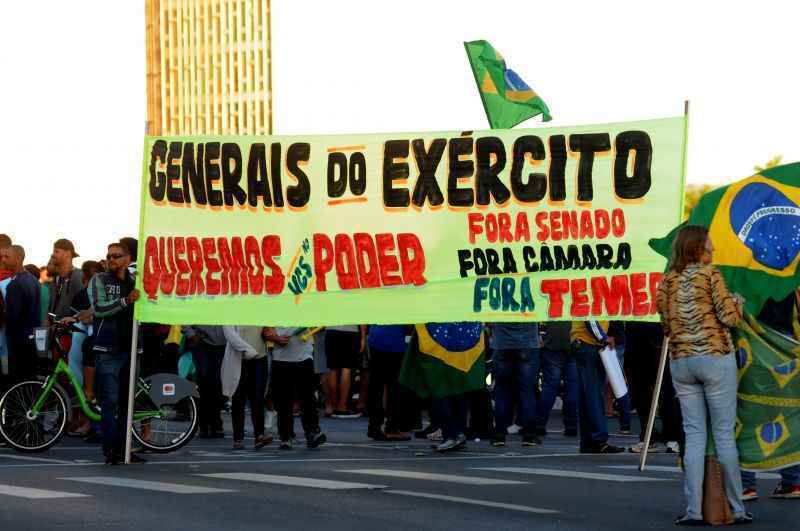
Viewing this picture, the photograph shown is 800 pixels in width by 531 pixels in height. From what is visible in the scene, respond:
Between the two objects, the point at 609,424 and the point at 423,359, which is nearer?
the point at 423,359

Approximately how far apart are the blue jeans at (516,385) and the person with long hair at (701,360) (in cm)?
748

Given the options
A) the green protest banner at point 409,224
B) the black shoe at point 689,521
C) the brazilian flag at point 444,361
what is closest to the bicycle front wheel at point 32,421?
the green protest banner at point 409,224

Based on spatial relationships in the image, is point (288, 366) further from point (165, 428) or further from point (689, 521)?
point (689, 521)

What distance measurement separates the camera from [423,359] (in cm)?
1650

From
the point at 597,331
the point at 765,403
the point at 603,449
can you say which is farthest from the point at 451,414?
the point at 765,403

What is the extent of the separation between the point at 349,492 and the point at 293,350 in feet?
19.0

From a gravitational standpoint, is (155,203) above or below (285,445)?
above

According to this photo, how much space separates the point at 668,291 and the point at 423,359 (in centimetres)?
626

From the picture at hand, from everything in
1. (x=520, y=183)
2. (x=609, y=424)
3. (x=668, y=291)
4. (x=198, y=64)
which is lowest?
(x=609, y=424)

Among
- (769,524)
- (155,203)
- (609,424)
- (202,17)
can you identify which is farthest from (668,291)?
(202,17)

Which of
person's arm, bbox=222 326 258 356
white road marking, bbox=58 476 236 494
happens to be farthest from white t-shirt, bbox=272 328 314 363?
white road marking, bbox=58 476 236 494

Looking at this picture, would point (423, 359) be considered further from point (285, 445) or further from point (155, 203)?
point (155, 203)

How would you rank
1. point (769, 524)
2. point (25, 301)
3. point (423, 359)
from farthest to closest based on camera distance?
point (25, 301) < point (423, 359) < point (769, 524)

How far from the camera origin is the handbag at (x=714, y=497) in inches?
397
